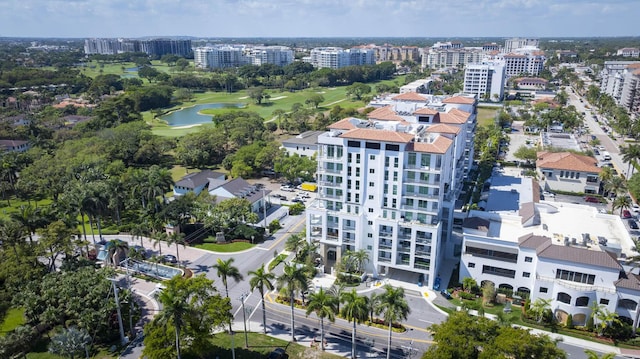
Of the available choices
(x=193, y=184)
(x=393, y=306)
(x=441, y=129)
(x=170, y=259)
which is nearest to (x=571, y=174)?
(x=441, y=129)

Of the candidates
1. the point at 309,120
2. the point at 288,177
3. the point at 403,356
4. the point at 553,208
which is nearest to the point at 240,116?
the point at 309,120

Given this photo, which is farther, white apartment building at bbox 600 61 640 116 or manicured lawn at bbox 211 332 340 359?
white apartment building at bbox 600 61 640 116

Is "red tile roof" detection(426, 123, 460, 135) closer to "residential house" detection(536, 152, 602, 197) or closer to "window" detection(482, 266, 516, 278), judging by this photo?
"window" detection(482, 266, 516, 278)

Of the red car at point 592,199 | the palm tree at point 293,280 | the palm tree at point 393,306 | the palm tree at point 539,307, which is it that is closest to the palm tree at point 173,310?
the palm tree at point 293,280

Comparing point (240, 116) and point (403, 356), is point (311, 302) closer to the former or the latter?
point (403, 356)

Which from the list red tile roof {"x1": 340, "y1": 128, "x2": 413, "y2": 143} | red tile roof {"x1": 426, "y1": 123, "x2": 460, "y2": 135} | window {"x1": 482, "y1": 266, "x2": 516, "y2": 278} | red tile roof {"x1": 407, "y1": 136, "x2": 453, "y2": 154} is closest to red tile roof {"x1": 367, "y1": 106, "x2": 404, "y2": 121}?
red tile roof {"x1": 426, "y1": 123, "x2": 460, "y2": 135}

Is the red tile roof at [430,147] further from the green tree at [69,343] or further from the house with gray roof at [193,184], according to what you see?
the house with gray roof at [193,184]

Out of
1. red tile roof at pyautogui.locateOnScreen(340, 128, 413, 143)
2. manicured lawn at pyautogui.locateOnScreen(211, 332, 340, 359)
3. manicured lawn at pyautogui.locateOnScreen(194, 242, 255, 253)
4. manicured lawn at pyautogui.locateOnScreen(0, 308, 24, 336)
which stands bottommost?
manicured lawn at pyautogui.locateOnScreen(0, 308, 24, 336)
